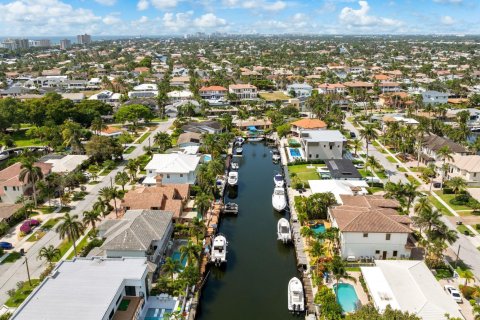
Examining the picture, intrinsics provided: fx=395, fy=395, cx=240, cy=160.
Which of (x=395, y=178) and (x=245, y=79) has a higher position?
(x=245, y=79)

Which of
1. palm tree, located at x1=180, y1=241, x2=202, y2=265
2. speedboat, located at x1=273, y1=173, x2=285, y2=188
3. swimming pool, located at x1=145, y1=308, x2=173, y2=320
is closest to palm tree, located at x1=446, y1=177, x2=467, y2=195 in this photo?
speedboat, located at x1=273, y1=173, x2=285, y2=188

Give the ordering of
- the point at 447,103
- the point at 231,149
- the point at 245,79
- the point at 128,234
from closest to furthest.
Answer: the point at 128,234
the point at 231,149
the point at 447,103
the point at 245,79

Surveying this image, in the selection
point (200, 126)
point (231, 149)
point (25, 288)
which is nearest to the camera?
point (25, 288)

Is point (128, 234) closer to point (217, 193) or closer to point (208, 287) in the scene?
point (208, 287)

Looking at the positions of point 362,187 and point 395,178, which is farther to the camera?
point 395,178

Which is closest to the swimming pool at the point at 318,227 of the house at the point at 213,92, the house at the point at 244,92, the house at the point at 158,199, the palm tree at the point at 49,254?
the house at the point at 158,199

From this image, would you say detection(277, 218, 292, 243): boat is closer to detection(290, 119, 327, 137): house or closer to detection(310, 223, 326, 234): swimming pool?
detection(310, 223, 326, 234): swimming pool

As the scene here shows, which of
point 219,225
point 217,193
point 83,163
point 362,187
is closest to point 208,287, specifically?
point 219,225

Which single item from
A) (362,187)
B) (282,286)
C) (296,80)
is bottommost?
(282,286)
